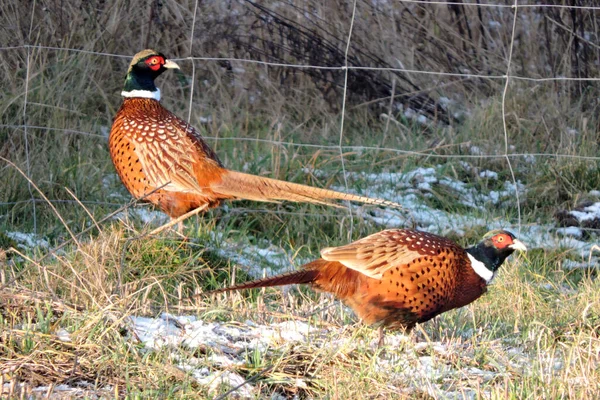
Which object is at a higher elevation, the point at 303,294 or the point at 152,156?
the point at 152,156

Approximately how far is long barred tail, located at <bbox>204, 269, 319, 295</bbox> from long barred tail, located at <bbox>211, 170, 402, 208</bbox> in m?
0.73

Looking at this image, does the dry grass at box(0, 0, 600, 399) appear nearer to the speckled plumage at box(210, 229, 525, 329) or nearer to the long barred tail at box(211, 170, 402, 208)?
the speckled plumage at box(210, 229, 525, 329)

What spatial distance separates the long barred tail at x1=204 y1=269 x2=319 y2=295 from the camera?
3.66 metres

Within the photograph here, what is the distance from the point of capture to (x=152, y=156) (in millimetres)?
4797

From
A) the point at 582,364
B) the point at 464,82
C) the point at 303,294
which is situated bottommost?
the point at 303,294

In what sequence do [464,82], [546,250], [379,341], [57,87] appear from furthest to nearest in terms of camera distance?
[464,82] → [57,87] → [546,250] → [379,341]

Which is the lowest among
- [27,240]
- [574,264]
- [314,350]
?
[27,240]

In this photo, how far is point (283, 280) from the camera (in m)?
3.73

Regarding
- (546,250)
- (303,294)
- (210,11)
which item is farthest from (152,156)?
(210,11)

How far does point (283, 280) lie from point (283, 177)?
84.1 inches

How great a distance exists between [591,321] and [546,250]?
143 centimetres

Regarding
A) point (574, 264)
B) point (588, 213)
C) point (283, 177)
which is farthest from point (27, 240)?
point (588, 213)

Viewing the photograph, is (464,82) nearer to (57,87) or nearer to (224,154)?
(224,154)

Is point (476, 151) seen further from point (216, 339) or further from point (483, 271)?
point (216, 339)
